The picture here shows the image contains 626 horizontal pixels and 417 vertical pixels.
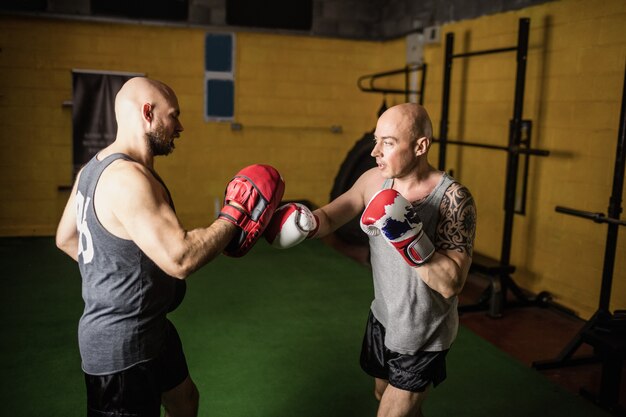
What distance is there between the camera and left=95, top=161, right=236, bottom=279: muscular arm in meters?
1.58

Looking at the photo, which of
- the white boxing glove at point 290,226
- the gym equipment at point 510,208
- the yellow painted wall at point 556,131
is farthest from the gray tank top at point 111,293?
the yellow painted wall at point 556,131

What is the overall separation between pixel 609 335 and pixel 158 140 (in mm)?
2475

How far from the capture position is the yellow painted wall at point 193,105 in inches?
240

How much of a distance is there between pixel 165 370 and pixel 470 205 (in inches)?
46.1

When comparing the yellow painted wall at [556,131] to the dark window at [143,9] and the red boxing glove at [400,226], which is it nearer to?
the red boxing glove at [400,226]

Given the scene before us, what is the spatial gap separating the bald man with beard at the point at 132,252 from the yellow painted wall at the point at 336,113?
330 cm

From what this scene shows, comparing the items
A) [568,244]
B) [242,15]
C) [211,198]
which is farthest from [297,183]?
[568,244]

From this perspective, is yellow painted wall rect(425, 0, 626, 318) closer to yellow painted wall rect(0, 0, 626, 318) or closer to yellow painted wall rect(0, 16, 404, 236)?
yellow painted wall rect(0, 0, 626, 318)

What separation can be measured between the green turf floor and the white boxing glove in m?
1.17

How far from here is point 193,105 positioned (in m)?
6.60

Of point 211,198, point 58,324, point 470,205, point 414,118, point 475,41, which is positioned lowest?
point 58,324

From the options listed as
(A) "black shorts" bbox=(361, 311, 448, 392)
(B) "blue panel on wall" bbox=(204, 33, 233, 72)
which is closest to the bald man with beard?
(A) "black shorts" bbox=(361, 311, 448, 392)

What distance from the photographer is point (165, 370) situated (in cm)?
192

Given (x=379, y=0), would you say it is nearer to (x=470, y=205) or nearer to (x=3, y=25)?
(x=3, y=25)
